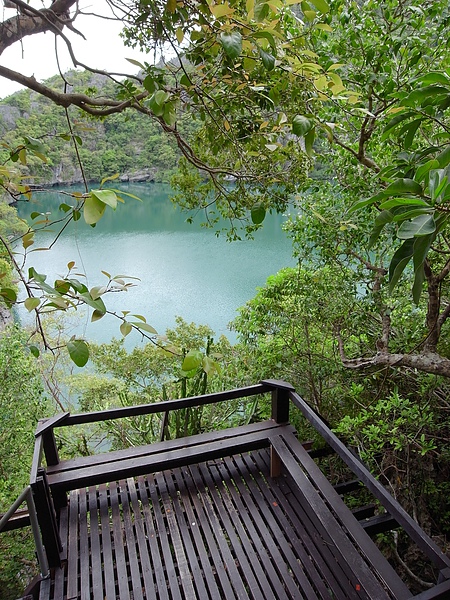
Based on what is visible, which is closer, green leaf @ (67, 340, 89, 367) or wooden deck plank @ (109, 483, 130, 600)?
green leaf @ (67, 340, 89, 367)

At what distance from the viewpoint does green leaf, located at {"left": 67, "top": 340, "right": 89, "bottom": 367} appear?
0.70 m

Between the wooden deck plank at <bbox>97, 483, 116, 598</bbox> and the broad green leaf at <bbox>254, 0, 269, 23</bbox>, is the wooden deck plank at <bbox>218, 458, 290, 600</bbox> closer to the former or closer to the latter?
the wooden deck plank at <bbox>97, 483, 116, 598</bbox>

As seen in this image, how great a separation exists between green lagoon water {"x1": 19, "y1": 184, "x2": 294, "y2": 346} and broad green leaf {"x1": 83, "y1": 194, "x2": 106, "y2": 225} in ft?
24.7

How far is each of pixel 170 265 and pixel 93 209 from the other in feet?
41.8

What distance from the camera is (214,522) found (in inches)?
64.7

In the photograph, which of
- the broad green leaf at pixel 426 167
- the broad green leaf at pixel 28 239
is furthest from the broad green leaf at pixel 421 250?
the broad green leaf at pixel 28 239

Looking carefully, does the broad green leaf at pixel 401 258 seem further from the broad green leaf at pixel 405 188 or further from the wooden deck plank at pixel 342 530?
the wooden deck plank at pixel 342 530

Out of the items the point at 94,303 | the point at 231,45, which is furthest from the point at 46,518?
the point at 231,45

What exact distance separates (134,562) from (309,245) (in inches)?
89.6

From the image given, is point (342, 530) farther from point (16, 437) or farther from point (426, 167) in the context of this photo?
point (16, 437)

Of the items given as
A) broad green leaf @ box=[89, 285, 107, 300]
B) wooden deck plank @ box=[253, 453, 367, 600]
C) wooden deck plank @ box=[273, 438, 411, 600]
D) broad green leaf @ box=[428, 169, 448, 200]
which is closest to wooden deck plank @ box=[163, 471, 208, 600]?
wooden deck plank @ box=[253, 453, 367, 600]

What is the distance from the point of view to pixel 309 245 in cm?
302

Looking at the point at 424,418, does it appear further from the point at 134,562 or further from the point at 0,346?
the point at 0,346

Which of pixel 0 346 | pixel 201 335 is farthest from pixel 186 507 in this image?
pixel 201 335
